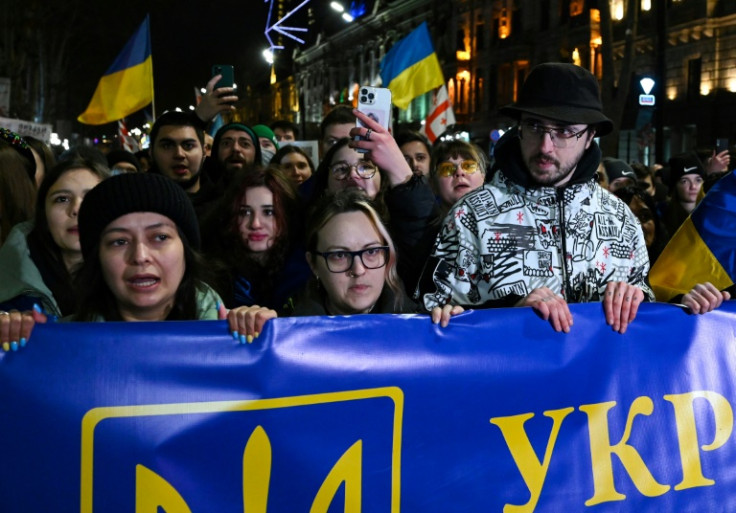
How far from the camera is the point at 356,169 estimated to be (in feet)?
14.2

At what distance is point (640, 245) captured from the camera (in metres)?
3.31

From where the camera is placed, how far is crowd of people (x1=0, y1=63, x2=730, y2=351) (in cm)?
288

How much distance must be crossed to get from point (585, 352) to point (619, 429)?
0.99 ft

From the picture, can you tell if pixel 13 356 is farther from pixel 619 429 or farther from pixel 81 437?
pixel 619 429

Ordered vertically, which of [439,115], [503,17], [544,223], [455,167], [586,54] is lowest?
A: [544,223]

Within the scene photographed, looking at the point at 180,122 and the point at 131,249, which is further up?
the point at 180,122

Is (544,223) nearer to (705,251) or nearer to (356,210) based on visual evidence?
(356,210)

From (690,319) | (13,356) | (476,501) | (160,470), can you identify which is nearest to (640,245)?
A: (690,319)

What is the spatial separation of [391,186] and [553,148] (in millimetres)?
1194

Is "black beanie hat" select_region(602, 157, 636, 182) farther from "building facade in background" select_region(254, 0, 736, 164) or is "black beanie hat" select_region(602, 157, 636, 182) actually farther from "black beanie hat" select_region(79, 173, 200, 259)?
"black beanie hat" select_region(79, 173, 200, 259)

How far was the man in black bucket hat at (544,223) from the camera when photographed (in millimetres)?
3139

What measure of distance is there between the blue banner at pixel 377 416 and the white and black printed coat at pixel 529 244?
213mm

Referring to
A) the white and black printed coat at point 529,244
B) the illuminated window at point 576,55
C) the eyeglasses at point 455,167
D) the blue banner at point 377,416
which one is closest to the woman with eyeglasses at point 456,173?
the eyeglasses at point 455,167

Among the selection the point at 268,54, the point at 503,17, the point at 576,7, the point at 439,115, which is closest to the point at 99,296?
the point at 439,115
